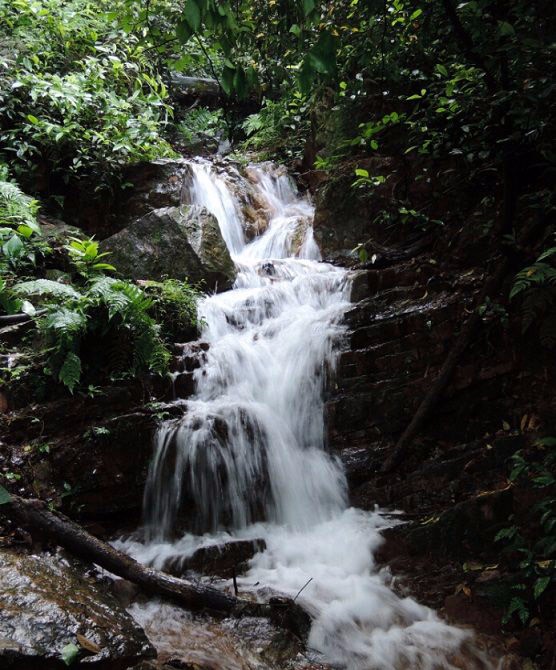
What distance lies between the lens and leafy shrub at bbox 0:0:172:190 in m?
7.87

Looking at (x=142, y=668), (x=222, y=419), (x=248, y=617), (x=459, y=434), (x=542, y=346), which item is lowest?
(x=248, y=617)

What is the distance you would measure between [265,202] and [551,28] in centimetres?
720

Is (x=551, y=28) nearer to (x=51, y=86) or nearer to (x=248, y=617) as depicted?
(x=248, y=617)

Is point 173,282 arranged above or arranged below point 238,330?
above

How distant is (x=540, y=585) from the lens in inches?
111

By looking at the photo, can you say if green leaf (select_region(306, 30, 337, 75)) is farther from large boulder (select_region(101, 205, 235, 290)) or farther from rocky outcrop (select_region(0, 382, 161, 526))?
large boulder (select_region(101, 205, 235, 290))

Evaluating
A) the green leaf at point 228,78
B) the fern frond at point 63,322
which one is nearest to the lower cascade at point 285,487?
the fern frond at point 63,322

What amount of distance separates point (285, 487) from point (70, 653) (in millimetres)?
2667

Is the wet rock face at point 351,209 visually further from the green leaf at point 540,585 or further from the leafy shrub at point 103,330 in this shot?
the green leaf at point 540,585

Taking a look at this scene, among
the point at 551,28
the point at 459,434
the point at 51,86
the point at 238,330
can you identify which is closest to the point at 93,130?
the point at 51,86

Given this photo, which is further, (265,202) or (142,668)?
(265,202)

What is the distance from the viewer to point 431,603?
131 inches

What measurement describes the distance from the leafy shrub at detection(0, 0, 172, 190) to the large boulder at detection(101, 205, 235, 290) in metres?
1.68

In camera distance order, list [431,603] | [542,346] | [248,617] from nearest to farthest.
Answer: [248,617]
[431,603]
[542,346]
